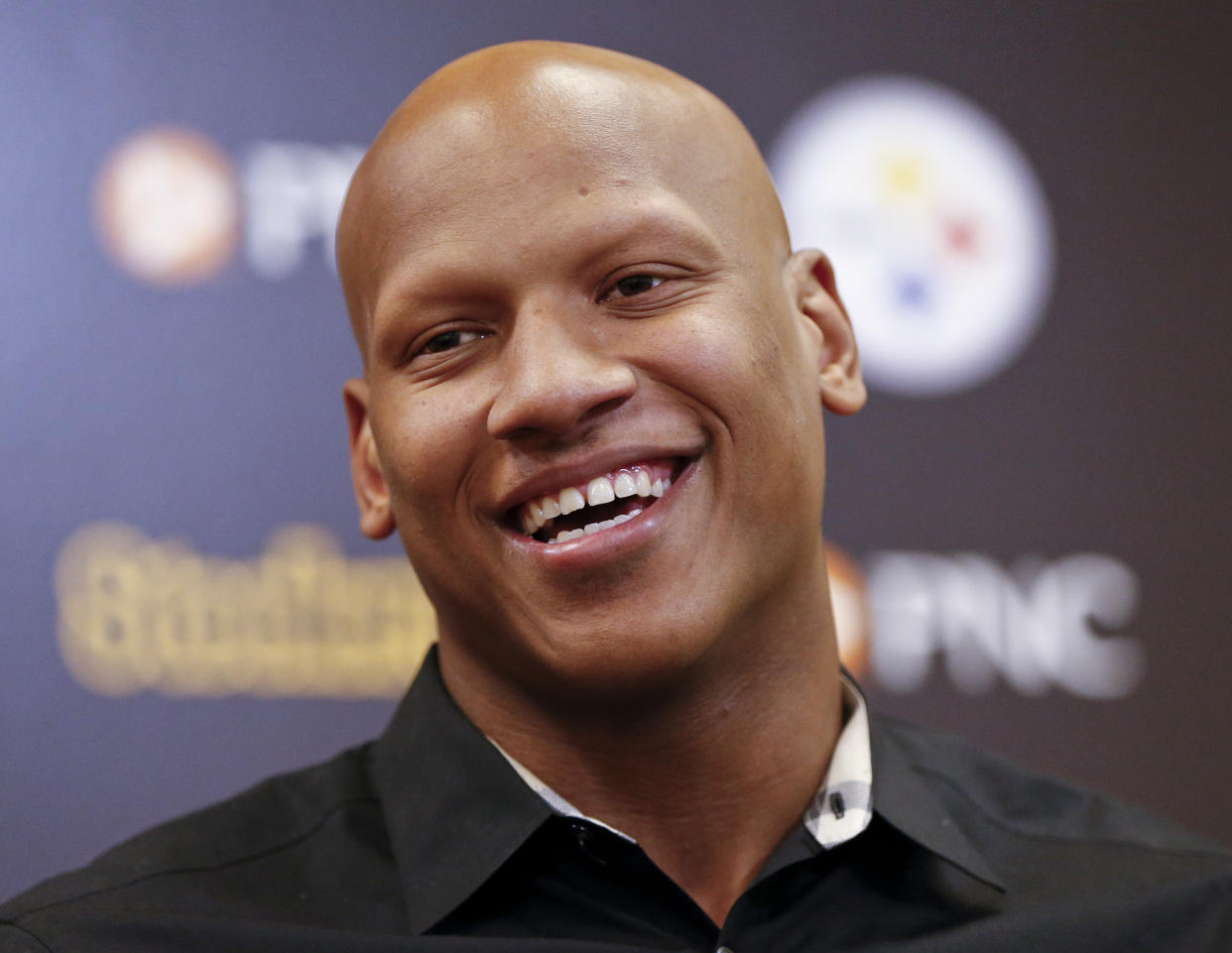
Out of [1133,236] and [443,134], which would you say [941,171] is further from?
[443,134]

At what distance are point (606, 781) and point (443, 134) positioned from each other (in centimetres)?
65

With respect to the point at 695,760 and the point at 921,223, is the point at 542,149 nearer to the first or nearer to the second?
the point at 695,760

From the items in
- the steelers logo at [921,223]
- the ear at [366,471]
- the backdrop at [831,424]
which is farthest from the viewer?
the steelers logo at [921,223]

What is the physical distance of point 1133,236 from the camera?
2.53m

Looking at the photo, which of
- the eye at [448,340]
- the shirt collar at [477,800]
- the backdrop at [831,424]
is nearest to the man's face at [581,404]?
the eye at [448,340]

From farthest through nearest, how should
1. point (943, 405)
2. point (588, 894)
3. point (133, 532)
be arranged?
point (943, 405) → point (133, 532) → point (588, 894)

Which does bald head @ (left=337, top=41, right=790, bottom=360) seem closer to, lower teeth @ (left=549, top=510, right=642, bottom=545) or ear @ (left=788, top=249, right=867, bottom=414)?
ear @ (left=788, top=249, right=867, bottom=414)

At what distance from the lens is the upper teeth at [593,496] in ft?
4.02

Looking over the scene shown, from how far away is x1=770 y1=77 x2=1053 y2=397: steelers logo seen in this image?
246 centimetres

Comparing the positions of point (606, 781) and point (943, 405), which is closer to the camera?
point (606, 781)

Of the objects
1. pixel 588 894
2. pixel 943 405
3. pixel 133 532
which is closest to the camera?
pixel 588 894

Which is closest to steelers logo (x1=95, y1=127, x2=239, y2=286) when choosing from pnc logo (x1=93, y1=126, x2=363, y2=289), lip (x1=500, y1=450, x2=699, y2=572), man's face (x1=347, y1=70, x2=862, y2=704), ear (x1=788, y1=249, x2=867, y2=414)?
pnc logo (x1=93, y1=126, x2=363, y2=289)

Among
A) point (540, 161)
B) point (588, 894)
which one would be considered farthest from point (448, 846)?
point (540, 161)

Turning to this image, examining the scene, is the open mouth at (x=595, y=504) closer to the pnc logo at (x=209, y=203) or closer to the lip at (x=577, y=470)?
the lip at (x=577, y=470)
